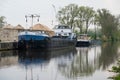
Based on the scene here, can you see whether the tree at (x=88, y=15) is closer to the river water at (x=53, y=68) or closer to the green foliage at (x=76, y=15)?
the green foliage at (x=76, y=15)

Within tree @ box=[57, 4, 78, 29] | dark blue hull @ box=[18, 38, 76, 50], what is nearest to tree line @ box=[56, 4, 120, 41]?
tree @ box=[57, 4, 78, 29]

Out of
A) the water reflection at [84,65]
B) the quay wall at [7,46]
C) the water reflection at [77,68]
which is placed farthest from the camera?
the quay wall at [7,46]

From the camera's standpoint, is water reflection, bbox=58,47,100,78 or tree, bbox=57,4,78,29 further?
tree, bbox=57,4,78,29

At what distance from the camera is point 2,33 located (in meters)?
65.7

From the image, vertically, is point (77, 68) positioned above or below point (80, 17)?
below

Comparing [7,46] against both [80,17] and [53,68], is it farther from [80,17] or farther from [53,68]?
[80,17]

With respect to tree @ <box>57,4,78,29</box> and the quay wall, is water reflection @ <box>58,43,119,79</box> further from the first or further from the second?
tree @ <box>57,4,78,29</box>

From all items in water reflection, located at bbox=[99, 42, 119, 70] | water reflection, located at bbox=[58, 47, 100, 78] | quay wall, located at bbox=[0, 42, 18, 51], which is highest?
quay wall, located at bbox=[0, 42, 18, 51]

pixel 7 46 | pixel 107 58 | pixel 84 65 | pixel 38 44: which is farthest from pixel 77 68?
pixel 38 44

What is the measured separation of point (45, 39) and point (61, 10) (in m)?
53.8

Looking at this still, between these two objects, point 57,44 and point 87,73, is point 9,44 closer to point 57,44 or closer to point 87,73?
point 57,44

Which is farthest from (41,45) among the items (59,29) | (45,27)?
(45,27)

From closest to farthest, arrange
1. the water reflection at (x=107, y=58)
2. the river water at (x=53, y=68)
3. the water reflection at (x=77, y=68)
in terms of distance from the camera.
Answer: the river water at (x=53, y=68), the water reflection at (x=77, y=68), the water reflection at (x=107, y=58)

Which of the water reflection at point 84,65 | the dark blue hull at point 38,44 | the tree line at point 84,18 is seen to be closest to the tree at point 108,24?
the tree line at point 84,18
